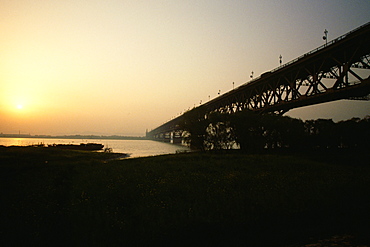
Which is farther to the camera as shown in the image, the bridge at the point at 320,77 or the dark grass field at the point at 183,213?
the bridge at the point at 320,77

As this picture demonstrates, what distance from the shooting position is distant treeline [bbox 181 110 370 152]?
44.1 m

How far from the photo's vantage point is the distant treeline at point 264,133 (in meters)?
44.1

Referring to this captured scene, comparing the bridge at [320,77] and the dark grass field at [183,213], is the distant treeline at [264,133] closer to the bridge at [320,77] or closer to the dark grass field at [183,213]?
the bridge at [320,77]

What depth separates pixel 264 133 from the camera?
46.0 metres

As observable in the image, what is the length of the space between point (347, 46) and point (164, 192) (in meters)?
35.6

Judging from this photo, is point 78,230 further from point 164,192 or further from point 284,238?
point 284,238

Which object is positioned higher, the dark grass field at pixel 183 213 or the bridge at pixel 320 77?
the bridge at pixel 320 77

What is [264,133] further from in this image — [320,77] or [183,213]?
[183,213]

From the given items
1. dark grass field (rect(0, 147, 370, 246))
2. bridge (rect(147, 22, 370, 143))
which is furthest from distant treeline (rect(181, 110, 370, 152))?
dark grass field (rect(0, 147, 370, 246))

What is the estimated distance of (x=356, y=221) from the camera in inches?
420

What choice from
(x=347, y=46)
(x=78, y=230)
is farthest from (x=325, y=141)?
(x=78, y=230)

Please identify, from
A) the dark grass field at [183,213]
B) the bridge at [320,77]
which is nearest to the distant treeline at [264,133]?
the bridge at [320,77]

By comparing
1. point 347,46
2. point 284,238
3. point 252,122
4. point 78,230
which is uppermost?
point 347,46

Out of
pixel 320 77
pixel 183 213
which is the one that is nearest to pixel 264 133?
pixel 320 77
